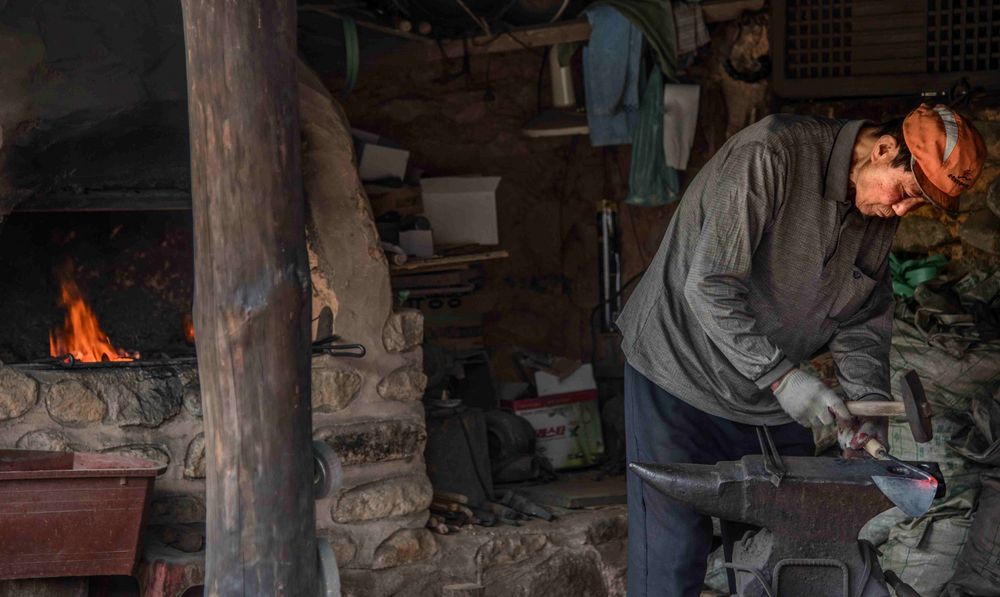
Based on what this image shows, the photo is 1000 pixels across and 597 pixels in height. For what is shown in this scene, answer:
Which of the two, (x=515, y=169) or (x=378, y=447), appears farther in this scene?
(x=515, y=169)

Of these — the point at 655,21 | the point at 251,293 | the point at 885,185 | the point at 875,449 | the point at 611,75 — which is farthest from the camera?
the point at 611,75

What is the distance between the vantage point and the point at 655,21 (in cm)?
589

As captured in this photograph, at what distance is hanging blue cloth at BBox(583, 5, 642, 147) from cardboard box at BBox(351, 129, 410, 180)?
0.89 meters

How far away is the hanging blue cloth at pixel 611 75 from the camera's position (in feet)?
19.4

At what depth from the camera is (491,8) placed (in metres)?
5.96

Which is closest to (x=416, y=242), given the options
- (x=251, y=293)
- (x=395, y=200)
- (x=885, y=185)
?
(x=395, y=200)

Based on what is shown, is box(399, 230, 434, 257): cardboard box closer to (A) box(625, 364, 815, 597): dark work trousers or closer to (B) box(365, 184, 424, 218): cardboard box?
(B) box(365, 184, 424, 218): cardboard box

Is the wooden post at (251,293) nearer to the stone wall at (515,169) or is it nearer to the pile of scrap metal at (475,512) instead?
the pile of scrap metal at (475,512)

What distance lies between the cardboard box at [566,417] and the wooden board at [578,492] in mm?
317

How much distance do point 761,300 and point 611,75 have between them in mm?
2568

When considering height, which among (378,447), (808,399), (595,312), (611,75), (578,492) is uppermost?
(611,75)

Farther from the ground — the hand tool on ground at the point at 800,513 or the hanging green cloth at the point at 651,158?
the hanging green cloth at the point at 651,158

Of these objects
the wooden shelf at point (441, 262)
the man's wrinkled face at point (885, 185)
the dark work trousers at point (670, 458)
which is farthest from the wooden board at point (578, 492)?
the man's wrinkled face at point (885, 185)

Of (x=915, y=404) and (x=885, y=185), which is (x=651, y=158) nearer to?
(x=885, y=185)
